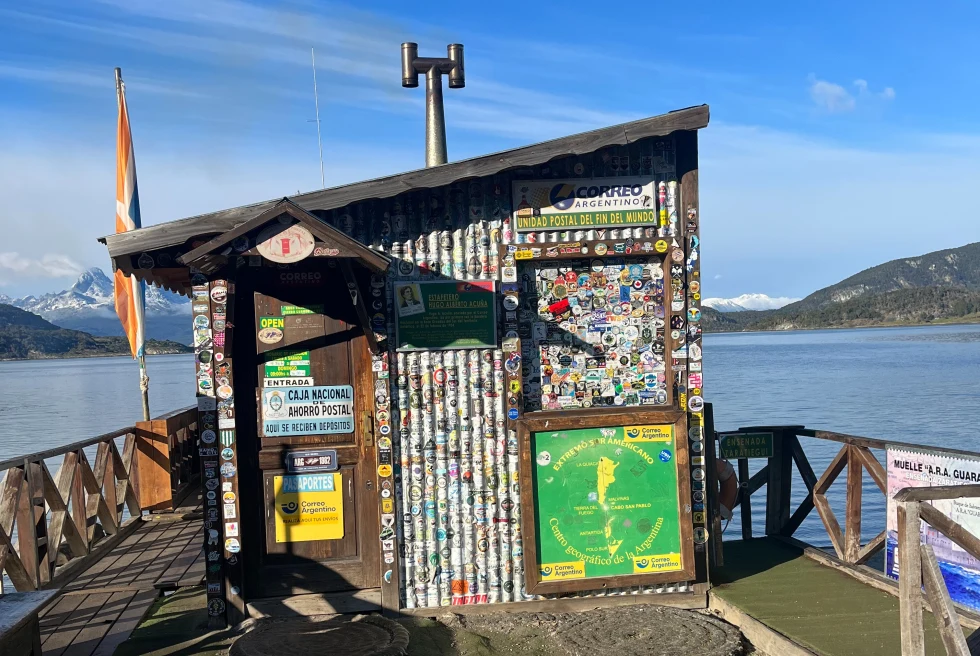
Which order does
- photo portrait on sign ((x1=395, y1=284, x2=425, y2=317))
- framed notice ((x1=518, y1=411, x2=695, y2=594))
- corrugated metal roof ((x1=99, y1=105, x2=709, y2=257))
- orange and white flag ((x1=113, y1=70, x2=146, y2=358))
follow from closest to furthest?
corrugated metal roof ((x1=99, y1=105, x2=709, y2=257))
photo portrait on sign ((x1=395, y1=284, x2=425, y2=317))
framed notice ((x1=518, y1=411, x2=695, y2=594))
orange and white flag ((x1=113, y1=70, x2=146, y2=358))

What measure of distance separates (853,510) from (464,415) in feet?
12.1

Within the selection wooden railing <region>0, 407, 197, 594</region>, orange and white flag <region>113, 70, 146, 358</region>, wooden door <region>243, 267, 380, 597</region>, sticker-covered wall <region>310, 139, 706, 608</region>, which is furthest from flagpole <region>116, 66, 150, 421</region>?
sticker-covered wall <region>310, 139, 706, 608</region>

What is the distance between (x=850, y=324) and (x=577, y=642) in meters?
201

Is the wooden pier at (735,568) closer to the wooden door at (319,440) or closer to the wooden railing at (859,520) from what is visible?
the wooden railing at (859,520)

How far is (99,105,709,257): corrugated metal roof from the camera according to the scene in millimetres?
6656

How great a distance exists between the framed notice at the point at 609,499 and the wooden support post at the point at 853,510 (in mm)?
1660

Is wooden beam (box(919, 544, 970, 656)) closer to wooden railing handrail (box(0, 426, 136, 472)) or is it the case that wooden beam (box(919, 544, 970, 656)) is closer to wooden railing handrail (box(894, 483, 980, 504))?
wooden railing handrail (box(894, 483, 980, 504))

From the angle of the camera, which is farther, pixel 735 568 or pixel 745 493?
pixel 745 493

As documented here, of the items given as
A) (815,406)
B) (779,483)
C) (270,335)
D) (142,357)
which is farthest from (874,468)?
(815,406)

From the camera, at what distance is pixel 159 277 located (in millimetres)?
8023

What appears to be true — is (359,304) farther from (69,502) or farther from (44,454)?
(69,502)

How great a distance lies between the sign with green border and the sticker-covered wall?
5.04 feet

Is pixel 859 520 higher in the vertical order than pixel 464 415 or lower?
lower

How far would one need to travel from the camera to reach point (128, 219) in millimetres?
12336
